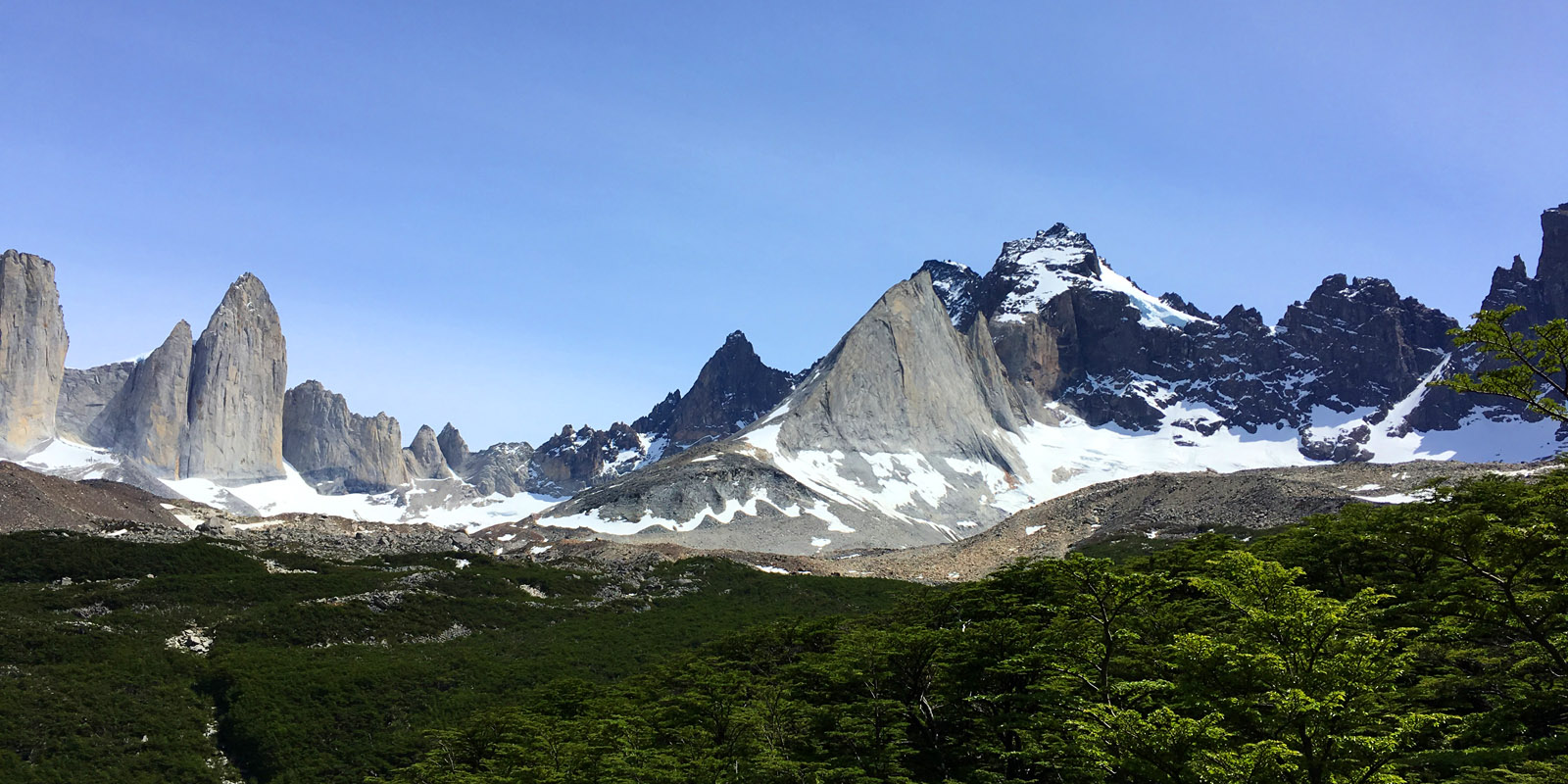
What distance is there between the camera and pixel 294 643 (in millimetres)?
51844

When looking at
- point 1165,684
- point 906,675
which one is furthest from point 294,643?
point 1165,684

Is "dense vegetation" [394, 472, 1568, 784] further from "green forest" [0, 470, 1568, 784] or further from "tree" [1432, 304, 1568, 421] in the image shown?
"tree" [1432, 304, 1568, 421]

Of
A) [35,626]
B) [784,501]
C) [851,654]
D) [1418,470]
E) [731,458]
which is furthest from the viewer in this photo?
[731,458]

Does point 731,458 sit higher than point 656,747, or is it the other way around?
point 731,458

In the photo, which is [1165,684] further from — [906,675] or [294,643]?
[294,643]

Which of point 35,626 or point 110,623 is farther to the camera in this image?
point 110,623

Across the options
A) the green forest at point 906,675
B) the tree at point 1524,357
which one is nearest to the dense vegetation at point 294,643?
the green forest at point 906,675

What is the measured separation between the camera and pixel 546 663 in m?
51.7

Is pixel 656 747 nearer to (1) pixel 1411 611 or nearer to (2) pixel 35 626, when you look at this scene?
(1) pixel 1411 611

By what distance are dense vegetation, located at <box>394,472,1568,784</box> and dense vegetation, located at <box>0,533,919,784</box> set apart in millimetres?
12820

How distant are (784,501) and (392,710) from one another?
371 ft

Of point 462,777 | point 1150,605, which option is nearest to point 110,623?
point 462,777

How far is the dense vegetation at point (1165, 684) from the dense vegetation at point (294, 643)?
1282cm

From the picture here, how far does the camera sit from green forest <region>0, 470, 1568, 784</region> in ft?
58.1
